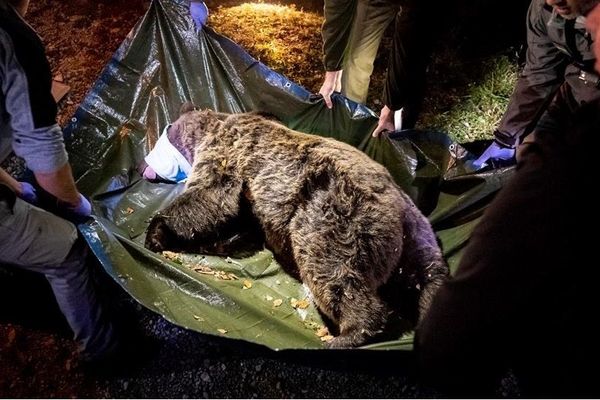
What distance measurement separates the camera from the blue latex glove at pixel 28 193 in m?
3.05

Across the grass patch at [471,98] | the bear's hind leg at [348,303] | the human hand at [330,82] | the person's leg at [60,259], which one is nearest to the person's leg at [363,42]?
the human hand at [330,82]

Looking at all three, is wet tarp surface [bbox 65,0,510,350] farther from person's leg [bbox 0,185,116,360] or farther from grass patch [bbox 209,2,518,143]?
grass patch [bbox 209,2,518,143]

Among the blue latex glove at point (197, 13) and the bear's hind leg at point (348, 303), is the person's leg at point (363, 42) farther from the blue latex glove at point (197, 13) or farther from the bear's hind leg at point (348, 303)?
the bear's hind leg at point (348, 303)

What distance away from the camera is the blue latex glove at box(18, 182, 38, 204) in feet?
10.0

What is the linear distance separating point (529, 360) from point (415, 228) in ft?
6.00

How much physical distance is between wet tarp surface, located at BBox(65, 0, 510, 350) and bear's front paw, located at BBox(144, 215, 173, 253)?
6.3 inches

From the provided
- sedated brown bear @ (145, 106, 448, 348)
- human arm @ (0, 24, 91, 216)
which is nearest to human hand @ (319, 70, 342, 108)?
sedated brown bear @ (145, 106, 448, 348)

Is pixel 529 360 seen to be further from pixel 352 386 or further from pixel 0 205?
pixel 0 205

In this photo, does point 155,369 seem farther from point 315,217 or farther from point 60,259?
point 315,217

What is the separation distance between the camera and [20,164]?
420 centimetres

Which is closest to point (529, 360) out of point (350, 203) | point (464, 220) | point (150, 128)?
point (350, 203)

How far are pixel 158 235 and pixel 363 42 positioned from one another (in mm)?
2459

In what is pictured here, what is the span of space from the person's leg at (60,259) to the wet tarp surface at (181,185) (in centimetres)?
19

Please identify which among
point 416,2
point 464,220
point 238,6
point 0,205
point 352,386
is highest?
point 416,2
